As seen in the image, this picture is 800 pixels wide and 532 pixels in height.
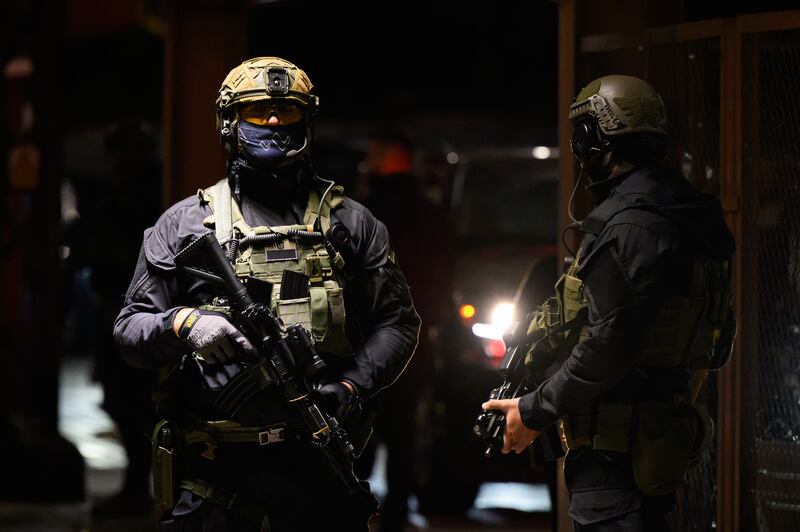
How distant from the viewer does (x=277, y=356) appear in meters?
3.93

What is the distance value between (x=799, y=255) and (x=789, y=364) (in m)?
0.44

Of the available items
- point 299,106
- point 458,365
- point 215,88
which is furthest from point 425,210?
point 299,106

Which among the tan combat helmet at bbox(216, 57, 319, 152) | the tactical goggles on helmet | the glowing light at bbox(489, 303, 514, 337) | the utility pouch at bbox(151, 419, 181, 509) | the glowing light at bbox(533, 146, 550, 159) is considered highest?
the glowing light at bbox(533, 146, 550, 159)

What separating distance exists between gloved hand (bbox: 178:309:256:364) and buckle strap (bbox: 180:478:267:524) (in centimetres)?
42

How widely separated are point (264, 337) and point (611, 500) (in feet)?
3.82

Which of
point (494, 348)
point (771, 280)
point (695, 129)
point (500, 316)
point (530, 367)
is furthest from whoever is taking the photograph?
point (500, 316)

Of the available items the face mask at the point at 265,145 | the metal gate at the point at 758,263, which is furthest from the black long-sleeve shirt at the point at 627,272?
the metal gate at the point at 758,263

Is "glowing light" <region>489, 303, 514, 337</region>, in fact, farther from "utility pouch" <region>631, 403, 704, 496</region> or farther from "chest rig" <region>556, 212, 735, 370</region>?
→ "utility pouch" <region>631, 403, 704, 496</region>

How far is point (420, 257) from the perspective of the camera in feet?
23.5

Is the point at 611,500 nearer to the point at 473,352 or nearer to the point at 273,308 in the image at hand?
the point at 273,308

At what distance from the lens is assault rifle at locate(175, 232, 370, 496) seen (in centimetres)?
392

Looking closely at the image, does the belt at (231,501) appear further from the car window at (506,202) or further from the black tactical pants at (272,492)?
the car window at (506,202)

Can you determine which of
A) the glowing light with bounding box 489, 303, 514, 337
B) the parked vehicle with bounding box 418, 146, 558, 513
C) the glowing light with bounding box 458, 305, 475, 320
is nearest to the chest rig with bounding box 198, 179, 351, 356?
the parked vehicle with bounding box 418, 146, 558, 513

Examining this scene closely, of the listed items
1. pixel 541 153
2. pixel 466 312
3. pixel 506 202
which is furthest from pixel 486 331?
pixel 541 153
